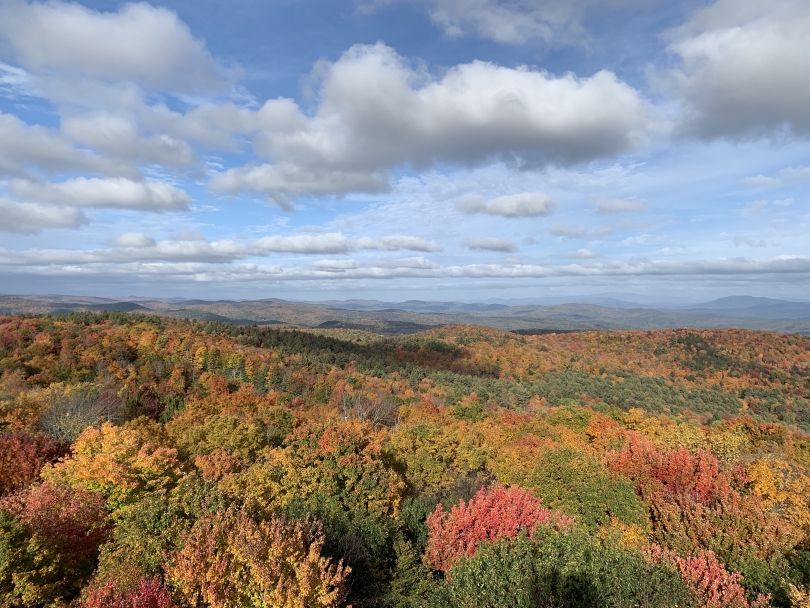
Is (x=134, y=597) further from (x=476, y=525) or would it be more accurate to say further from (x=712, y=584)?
(x=712, y=584)

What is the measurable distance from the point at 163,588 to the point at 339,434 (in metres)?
21.7

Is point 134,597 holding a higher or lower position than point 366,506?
higher

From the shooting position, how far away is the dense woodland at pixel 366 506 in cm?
1622

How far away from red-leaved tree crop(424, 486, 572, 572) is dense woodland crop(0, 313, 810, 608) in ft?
0.47

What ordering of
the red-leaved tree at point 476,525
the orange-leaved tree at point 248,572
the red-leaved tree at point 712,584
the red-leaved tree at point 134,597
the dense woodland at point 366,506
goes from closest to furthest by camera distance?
1. the red-leaved tree at point 134,597
2. the orange-leaved tree at point 248,572
3. the red-leaved tree at point 712,584
4. the dense woodland at point 366,506
5. the red-leaved tree at point 476,525

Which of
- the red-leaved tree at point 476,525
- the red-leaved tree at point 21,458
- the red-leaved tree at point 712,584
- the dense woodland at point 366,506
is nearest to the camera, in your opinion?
the red-leaved tree at point 712,584

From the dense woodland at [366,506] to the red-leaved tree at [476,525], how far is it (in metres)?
0.14

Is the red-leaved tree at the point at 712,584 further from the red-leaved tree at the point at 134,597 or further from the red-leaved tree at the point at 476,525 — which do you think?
the red-leaved tree at the point at 134,597

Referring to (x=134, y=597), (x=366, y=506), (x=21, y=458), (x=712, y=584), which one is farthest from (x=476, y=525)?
(x=21, y=458)

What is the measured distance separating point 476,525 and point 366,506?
8.77 meters

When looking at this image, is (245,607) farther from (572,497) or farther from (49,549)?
(572,497)

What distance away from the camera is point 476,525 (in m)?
24.4

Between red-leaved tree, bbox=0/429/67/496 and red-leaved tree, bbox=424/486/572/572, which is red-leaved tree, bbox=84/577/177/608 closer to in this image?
red-leaved tree, bbox=424/486/572/572

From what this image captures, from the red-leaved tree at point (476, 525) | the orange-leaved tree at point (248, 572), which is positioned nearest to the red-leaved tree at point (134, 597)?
the orange-leaved tree at point (248, 572)
